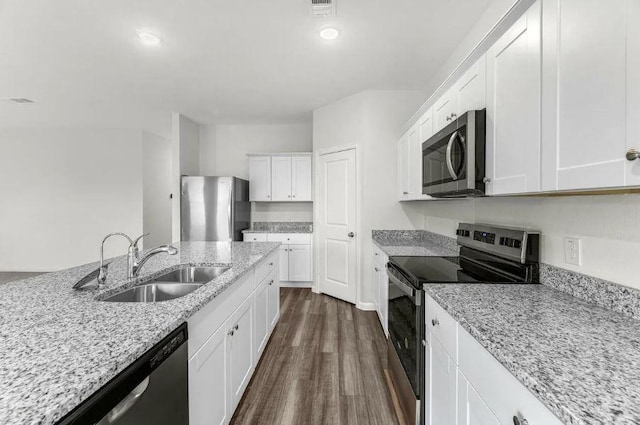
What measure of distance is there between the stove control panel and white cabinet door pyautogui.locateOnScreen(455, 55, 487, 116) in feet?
2.31

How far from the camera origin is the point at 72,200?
575 centimetres

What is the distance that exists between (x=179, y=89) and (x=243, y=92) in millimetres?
772

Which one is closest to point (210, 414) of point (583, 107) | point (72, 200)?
point (583, 107)

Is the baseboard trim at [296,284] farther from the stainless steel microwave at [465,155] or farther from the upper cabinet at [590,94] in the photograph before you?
the upper cabinet at [590,94]

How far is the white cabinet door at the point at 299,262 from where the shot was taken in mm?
4594

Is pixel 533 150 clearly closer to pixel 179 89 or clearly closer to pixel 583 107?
pixel 583 107

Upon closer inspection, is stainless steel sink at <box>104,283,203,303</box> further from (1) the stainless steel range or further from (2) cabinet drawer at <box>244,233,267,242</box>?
(2) cabinet drawer at <box>244,233,267,242</box>

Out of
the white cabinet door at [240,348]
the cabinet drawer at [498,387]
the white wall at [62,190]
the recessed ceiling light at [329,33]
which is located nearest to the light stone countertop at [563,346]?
the cabinet drawer at [498,387]

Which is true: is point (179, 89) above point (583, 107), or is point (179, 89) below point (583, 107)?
above

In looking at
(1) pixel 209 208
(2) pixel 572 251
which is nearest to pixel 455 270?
(2) pixel 572 251

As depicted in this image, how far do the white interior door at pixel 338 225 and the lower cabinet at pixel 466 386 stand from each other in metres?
2.38

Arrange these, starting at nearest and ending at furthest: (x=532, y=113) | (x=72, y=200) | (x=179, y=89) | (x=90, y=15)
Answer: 1. (x=532, y=113)
2. (x=90, y=15)
3. (x=179, y=89)
4. (x=72, y=200)

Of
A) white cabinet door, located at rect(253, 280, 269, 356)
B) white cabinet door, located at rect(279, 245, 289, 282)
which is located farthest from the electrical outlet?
white cabinet door, located at rect(279, 245, 289, 282)

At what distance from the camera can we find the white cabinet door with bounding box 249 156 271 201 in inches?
191
